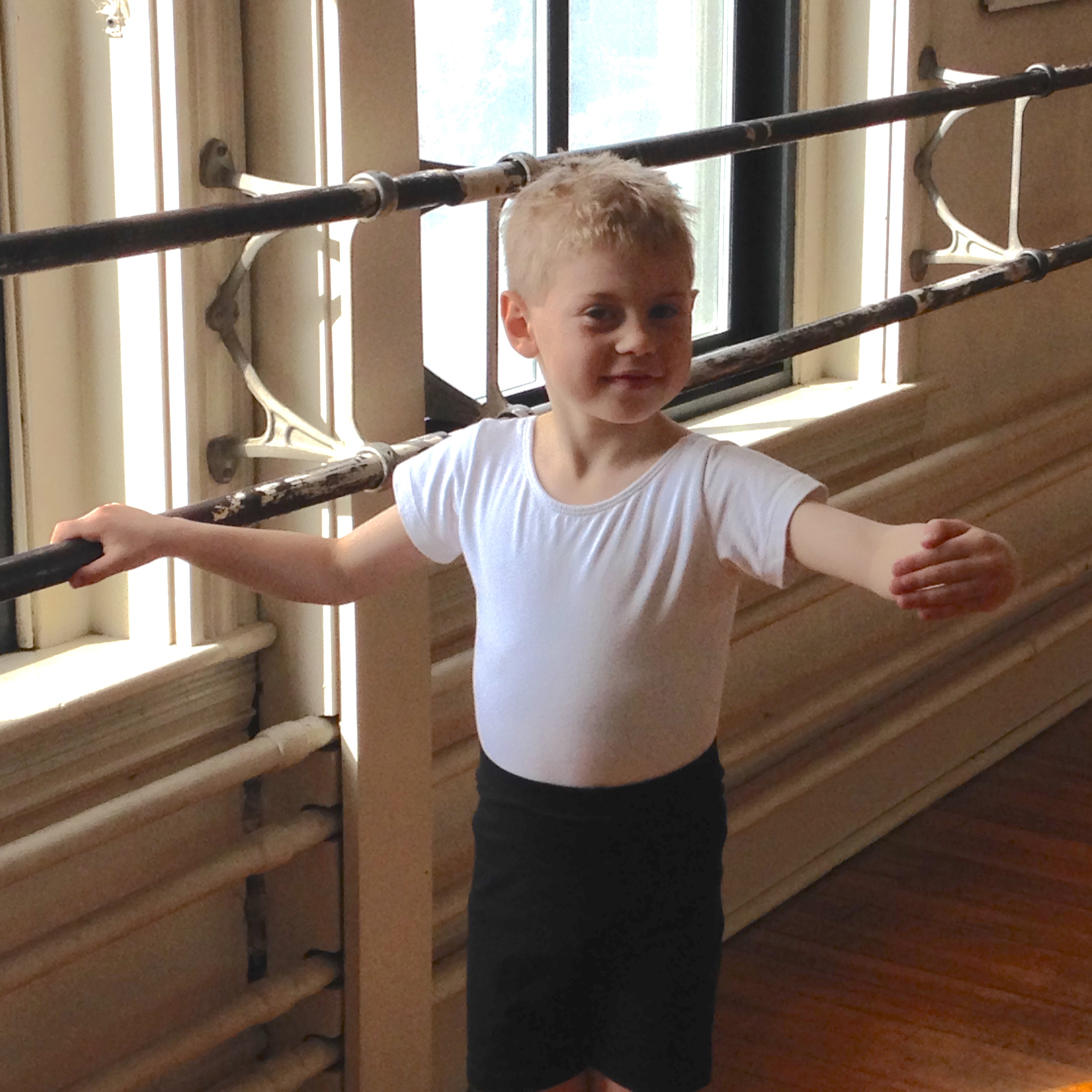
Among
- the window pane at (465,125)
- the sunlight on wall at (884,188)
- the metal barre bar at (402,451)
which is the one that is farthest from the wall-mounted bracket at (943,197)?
the window pane at (465,125)

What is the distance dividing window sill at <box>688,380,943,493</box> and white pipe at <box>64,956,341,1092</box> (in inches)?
33.9

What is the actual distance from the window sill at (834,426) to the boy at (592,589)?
0.90m

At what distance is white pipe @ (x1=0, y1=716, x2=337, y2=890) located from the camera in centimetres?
132

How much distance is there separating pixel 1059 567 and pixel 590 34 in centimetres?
124

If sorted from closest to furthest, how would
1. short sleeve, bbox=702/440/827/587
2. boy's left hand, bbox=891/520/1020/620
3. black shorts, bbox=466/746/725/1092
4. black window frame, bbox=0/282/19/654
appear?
boy's left hand, bbox=891/520/1020/620, short sleeve, bbox=702/440/827/587, black shorts, bbox=466/746/725/1092, black window frame, bbox=0/282/19/654

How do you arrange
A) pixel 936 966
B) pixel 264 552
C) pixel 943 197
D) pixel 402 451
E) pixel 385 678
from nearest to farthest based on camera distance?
pixel 264 552, pixel 402 451, pixel 385 678, pixel 936 966, pixel 943 197

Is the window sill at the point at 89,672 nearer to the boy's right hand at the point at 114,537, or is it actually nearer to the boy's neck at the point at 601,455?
the boy's right hand at the point at 114,537

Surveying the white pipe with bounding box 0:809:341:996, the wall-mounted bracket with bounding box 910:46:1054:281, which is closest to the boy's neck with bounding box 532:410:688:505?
the white pipe with bounding box 0:809:341:996

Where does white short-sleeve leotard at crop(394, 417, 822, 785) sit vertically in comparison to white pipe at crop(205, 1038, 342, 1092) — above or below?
above

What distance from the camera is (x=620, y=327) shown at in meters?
1.13

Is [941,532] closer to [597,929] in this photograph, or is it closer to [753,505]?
[753,505]

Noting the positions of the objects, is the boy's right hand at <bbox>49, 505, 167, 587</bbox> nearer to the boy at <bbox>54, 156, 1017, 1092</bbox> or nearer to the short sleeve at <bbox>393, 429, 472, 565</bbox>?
the boy at <bbox>54, 156, 1017, 1092</bbox>

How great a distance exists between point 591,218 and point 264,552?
340 millimetres

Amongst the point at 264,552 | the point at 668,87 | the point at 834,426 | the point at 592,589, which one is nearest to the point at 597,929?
the point at 592,589
